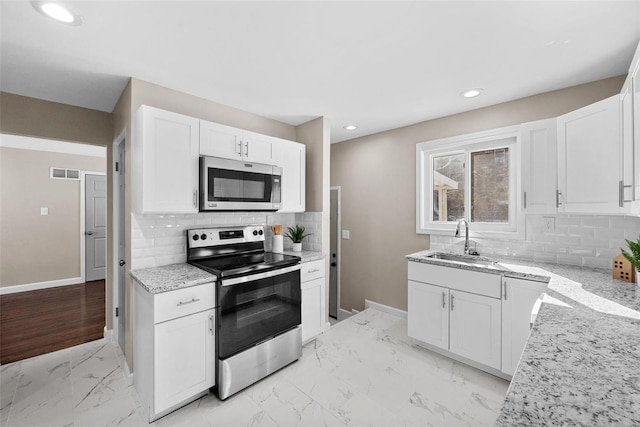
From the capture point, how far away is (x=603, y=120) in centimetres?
186

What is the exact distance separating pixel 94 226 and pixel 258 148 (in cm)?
467

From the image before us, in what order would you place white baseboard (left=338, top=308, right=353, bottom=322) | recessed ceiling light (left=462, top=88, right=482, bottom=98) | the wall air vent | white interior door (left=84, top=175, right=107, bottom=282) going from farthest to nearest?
white interior door (left=84, top=175, right=107, bottom=282), the wall air vent, white baseboard (left=338, top=308, right=353, bottom=322), recessed ceiling light (left=462, top=88, right=482, bottom=98)

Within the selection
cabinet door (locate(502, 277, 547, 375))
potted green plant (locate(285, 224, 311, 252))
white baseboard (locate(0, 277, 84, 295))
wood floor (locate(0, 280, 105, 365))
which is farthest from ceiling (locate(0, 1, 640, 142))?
white baseboard (locate(0, 277, 84, 295))

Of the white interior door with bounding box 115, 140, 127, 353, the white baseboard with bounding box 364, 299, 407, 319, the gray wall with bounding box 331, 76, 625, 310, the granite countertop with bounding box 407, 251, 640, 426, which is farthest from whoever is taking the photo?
the white baseboard with bounding box 364, 299, 407, 319

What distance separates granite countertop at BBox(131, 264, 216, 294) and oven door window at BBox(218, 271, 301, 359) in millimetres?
177

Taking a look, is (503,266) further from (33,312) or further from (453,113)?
(33,312)

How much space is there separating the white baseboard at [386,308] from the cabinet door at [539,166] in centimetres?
190

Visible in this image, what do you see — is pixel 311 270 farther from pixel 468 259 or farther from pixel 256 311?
pixel 468 259

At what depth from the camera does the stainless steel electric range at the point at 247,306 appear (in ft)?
6.82

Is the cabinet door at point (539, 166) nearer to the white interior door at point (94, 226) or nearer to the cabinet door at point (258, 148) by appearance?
the cabinet door at point (258, 148)

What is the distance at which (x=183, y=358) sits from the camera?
76.4 inches

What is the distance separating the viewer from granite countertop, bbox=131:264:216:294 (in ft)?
6.11

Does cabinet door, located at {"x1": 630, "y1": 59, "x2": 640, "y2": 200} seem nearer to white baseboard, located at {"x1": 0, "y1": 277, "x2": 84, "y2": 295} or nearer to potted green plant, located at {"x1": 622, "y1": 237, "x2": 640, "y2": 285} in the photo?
potted green plant, located at {"x1": 622, "y1": 237, "x2": 640, "y2": 285}

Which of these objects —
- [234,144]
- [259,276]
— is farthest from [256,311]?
[234,144]
